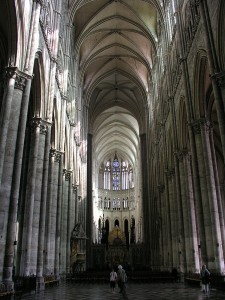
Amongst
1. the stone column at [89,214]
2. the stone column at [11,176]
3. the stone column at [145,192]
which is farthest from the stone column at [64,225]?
the stone column at [145,192]

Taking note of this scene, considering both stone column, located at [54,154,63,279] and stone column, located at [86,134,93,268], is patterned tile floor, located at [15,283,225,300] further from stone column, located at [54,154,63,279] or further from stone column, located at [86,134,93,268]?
stone column, located at [86,134,93,268]

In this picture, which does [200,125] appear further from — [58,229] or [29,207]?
[58,229]

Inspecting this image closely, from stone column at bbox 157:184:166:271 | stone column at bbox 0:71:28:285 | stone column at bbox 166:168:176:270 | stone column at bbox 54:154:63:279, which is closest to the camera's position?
stone column at bbox 0:71:28:285

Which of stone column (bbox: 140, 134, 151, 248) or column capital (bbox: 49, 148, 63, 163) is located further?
stone column (bbox: 140, 134, 151, 248)

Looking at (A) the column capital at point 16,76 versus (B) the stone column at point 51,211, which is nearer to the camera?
(A) the column capital at point 16,76

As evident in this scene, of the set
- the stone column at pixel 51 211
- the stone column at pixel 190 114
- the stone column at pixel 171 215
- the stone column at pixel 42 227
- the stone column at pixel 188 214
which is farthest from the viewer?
the stone column at pixel 171 215

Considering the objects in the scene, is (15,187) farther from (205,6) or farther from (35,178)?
(205,6)

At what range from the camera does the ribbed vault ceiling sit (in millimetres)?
32406

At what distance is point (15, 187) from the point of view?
39.9 feet

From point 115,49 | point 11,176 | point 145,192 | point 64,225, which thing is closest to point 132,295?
point 11,176

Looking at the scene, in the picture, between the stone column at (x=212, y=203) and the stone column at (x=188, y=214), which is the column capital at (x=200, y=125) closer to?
the stone column at (x=212, y=203)

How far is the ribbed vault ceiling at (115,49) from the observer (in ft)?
106

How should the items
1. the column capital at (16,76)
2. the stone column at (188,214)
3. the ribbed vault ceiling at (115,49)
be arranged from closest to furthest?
the column capital at (16,76) → the stone column at (188,214) → the ribbed vault ceiling at (115,49)

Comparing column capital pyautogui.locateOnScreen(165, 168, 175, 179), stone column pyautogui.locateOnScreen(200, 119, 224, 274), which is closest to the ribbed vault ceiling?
column capital pyautogui.locateOnScreen(165, 168, 175, 179)
